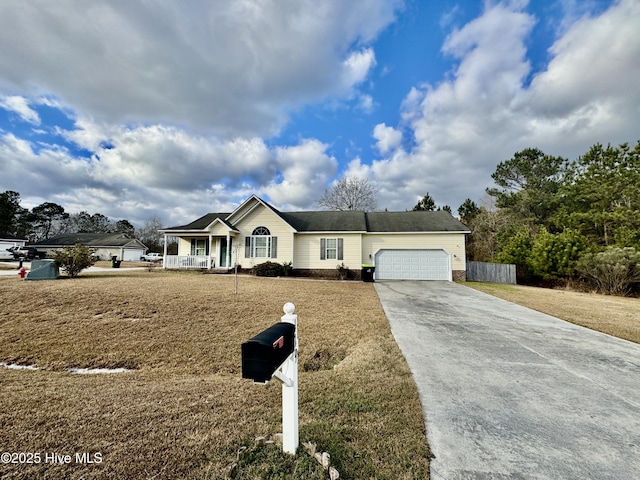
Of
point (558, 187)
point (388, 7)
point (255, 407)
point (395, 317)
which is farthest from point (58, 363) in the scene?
point (558, 187)

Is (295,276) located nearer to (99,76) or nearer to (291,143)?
(291,143)

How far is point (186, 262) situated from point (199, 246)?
5.51 ft

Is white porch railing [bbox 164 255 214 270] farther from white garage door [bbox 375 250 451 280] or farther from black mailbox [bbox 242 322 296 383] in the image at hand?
black mailbox [bbox 242 322 296 383]

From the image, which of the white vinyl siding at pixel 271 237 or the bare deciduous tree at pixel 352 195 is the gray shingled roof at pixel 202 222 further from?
the bare deciduous tree at pixel 352 195

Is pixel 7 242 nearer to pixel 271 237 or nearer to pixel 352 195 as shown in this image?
pixel 271 237

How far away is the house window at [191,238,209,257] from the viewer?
1906 centimetres

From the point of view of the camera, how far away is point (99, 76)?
10.7 metres

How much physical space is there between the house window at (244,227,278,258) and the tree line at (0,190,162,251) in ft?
88.8

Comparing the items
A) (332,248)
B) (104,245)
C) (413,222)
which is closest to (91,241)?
(104,245)

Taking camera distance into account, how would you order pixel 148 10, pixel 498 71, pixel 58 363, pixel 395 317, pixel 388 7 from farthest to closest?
pixel 498 71 < pixel 388 7 < pixel 148 10 < pixel 395 317 < pixel 58 363

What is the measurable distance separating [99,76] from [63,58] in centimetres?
107

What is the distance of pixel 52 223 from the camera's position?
4831cm

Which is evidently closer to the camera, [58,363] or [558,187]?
[58,363]

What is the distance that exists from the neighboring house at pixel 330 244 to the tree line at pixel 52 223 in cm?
2591
